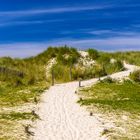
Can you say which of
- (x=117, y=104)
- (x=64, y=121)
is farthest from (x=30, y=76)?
(x=64, y=121)

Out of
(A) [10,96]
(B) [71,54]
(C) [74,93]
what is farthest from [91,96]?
(B) [71,54]

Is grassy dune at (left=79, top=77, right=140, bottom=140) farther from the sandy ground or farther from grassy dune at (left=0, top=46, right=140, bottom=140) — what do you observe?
grassy dune at (left=0, top=46, right=140, bottom=140)

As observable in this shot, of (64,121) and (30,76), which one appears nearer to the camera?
(64,121)

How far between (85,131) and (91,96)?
14234 millimetres

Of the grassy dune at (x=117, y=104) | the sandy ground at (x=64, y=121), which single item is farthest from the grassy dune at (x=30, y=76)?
the grassy dune at (x=117, y=104)

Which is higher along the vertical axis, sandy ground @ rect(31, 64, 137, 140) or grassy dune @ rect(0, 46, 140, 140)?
grassy dune @ rect(0, 46, 140, 140)

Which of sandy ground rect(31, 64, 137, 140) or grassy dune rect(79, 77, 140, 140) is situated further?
grassy dune rect(79, 77, 140, 140)

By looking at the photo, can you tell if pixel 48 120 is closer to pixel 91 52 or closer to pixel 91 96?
pixel 91 96

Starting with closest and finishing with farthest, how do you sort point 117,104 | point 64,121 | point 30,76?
point 64,121 → point 117,104 → point 30,76

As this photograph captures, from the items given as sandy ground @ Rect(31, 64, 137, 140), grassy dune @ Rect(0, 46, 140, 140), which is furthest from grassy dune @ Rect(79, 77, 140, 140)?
grassy dune @ Rect(0, 46, 140, 140)

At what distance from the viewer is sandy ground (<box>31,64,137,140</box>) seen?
1001 inches

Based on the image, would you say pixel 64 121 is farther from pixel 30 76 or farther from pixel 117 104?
pixel 30 76

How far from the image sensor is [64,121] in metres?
29.5

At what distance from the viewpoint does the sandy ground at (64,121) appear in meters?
25.4
